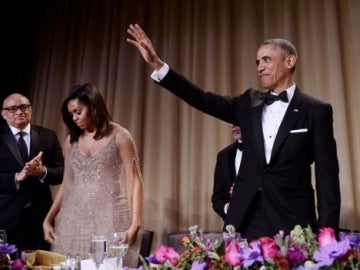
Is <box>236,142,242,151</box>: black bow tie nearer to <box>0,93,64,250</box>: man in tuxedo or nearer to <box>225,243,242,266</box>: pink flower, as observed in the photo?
<box>0,93,64,250</box>: man in tuxedo

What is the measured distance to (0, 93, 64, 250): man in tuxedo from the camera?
2621 millimetres

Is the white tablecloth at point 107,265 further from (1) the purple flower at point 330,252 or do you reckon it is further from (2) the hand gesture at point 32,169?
(2) the hand gesture at point 32,169

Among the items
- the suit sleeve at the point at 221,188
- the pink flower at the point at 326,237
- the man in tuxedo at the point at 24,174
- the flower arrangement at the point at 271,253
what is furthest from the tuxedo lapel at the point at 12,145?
the pink flower at the point at 326,237

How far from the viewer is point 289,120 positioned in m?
1.78

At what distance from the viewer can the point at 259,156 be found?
1.77 m

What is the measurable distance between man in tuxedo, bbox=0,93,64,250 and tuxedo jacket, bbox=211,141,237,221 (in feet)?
2.96

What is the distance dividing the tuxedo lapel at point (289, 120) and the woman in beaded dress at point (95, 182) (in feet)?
2.50

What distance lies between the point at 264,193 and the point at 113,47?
9.05 ft

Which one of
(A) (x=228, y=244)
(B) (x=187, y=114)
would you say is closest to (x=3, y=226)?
(B) (x=187, y=114)

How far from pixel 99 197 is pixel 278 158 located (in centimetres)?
89

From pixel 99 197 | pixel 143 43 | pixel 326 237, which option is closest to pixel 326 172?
pixel 143 43

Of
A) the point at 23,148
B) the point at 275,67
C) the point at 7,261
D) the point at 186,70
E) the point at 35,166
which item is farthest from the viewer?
the point at 186,70

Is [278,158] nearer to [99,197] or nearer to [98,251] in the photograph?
[98,251]

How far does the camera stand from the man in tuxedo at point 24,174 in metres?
2.62
